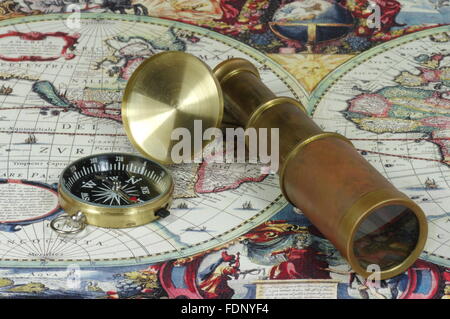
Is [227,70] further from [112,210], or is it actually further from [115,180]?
[112,210]

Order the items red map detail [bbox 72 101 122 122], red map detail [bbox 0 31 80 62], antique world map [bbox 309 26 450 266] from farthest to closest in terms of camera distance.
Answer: red map detail [bbox 0 31 80 62] → red map detail [bbox 72 101 122 122] → antique world map [bbox 309 26 450 266]

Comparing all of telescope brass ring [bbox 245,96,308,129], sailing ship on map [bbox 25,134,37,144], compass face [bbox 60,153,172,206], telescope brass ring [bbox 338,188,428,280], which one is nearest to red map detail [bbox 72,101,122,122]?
sailing ship on map [bbox 25,134,37,144]

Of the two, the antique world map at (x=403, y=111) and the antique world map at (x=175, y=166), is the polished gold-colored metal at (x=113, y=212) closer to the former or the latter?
the antique world map at (x=175, y=166)

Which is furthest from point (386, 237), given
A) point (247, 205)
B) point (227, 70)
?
point (227, 70)

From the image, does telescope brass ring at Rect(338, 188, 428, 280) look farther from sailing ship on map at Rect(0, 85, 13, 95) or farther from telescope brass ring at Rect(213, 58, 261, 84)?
sailing ship on map at Rect(0, 85, 13, 95)

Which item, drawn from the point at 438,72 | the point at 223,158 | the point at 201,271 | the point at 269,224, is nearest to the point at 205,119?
the point at 223,158
